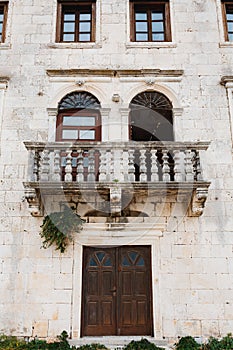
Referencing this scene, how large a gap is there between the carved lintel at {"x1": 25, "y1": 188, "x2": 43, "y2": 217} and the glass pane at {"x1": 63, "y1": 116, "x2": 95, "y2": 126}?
2193 mm

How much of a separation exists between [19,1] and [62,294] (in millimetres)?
7763

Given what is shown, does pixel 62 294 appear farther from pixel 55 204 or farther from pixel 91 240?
pixel 55 204

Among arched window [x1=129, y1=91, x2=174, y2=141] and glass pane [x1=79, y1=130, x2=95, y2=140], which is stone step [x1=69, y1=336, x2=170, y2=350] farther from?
arched window [x1=129, y1=91, x2=174, y2=141]

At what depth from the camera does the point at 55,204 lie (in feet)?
30.1

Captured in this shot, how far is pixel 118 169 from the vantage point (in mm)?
8781

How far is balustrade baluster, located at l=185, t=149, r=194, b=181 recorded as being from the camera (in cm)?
866

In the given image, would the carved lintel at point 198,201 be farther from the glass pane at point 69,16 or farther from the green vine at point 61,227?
the glass pane at point 69,16

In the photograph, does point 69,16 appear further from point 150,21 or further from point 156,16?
point 156,16

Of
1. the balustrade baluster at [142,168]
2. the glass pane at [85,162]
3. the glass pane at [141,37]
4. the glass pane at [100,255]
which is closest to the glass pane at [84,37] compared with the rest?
the glass pane at [141,37]

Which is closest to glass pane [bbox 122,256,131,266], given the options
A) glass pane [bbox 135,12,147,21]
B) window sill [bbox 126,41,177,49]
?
window sill [bbox 126,41,177,49]

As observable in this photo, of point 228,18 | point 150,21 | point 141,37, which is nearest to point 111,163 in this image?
point 141,37

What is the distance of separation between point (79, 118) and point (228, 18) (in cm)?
492

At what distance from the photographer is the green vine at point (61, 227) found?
871 centimetres

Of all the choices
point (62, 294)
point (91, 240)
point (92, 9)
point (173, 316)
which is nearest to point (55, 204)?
point (91, 240)
